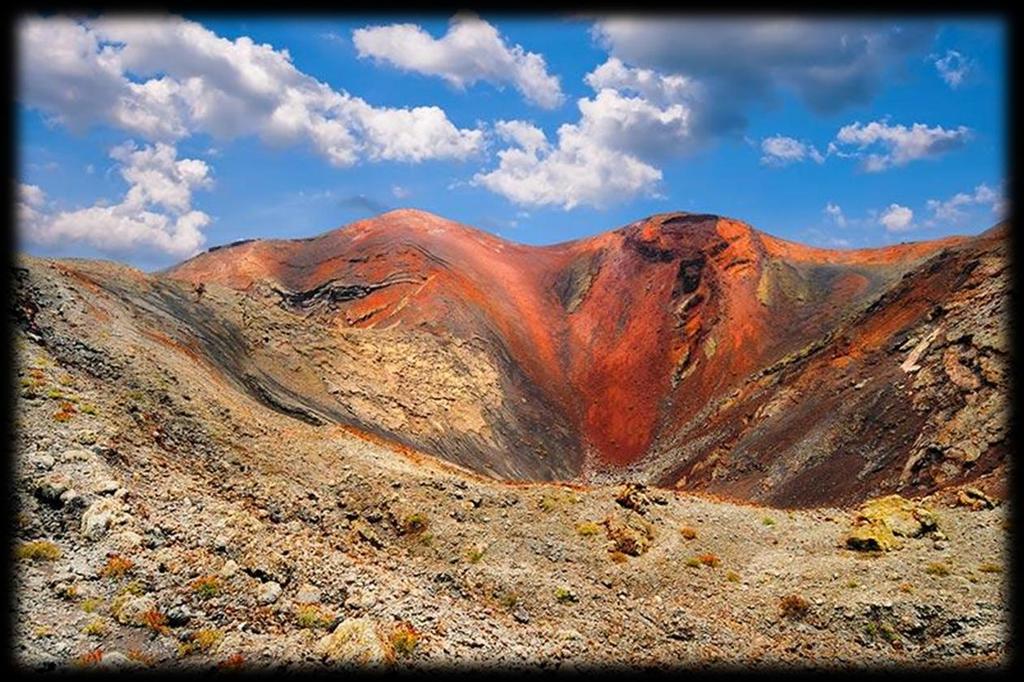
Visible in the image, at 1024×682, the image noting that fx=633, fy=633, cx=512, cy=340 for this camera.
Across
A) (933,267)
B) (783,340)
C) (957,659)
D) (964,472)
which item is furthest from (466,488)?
(783,340)

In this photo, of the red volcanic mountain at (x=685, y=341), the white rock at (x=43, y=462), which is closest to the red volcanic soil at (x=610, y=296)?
the red volcanic mountain at (x=685, y=341)

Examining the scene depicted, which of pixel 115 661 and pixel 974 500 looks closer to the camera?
pixel 115 661

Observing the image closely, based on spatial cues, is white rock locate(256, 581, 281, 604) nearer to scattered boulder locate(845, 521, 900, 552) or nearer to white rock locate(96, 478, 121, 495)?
white rock locate(96, 478, 121, 495)

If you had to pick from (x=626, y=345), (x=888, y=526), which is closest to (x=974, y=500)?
(x=888, y=526)

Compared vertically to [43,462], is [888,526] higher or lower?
lower

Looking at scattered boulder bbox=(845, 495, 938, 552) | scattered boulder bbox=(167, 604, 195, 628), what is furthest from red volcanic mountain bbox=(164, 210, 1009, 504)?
scattered boulder bbox=(167, 604, 195, 628)

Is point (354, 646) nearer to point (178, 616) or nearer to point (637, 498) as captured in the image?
point (178, 616)

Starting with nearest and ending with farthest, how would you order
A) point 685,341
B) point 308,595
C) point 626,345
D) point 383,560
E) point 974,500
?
point 308,595, point 383,560, point 974,500, point 685,341, point 626,345

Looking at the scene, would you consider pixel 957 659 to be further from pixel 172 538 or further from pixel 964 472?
pixel 172 538

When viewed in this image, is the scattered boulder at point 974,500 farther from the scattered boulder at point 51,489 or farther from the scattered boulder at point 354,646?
the scattered boulder at point 51,489
